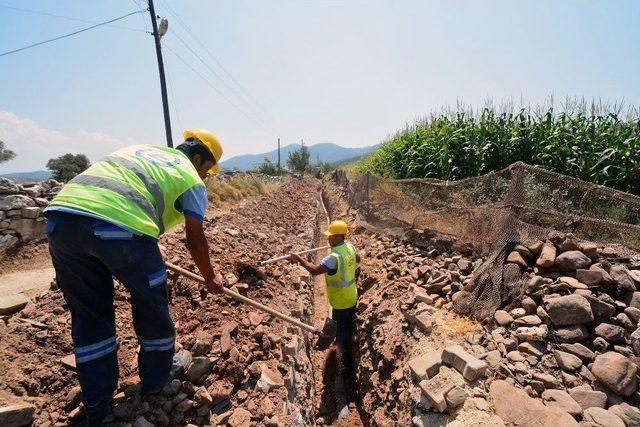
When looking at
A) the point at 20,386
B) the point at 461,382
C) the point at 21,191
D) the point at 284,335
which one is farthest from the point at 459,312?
the point at 21,191

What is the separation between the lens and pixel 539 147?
25.7 feet

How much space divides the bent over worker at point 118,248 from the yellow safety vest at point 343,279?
7.93 ft

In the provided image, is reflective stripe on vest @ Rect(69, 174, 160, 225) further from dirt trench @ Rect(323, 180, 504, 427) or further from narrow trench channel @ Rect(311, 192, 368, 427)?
narrow trench channel @ Rect(311, 192, 368, 427)

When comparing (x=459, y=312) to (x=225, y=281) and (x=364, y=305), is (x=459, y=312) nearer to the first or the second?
(x=364, y=305)

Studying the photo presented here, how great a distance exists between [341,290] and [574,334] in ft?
8.93

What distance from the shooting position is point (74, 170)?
20297 millimetres

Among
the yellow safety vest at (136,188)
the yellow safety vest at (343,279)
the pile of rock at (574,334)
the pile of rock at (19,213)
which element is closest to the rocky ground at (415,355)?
the pile of rock at (574,334)

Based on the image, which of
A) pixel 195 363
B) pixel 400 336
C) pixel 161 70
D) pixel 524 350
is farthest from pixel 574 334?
pixel 161 70

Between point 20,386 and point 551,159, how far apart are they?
9.10 m

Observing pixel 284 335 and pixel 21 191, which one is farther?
pixel 21 191

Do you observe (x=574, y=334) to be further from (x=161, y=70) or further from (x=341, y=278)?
(x=161, y=70)

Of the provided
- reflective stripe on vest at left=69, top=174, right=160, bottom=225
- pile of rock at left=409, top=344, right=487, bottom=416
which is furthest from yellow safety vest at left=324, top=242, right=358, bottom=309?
reflective stripe on vest at left=69, top=174, right=160, bottom=225

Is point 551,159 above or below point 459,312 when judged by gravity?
above

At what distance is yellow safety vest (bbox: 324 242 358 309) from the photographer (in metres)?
4.78
